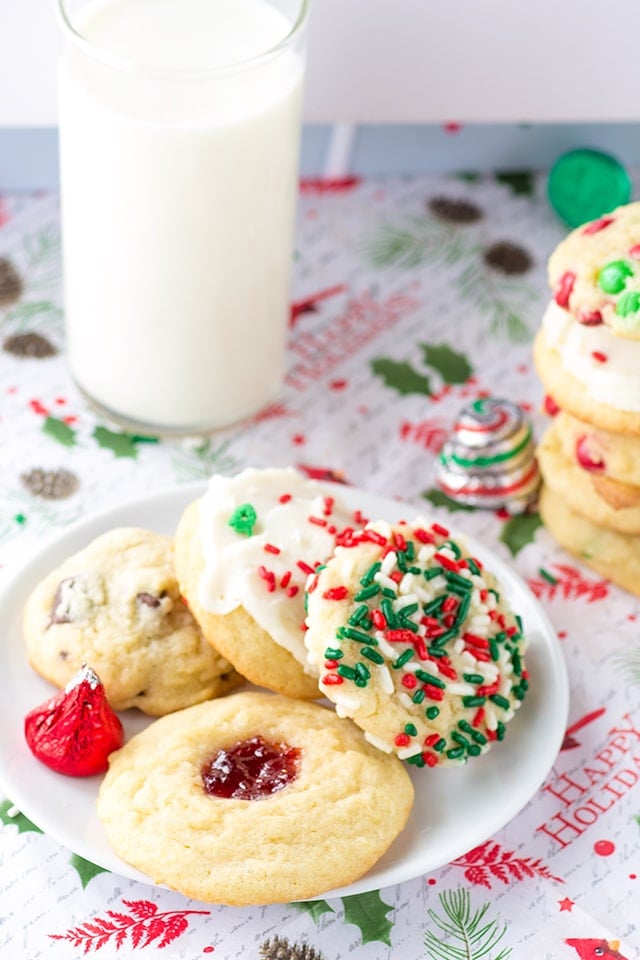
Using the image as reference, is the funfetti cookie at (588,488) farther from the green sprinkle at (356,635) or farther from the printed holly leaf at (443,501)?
the green sprinkle at (356,635)

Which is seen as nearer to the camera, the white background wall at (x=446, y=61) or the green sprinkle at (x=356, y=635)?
the green sprinkle at (x=356, y=635)

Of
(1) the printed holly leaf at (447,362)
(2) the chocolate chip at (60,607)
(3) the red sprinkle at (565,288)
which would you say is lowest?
(1) the printed holly leaf at (447,362)

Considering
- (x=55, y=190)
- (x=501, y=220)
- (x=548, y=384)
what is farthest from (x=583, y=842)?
(x=55, y=190)

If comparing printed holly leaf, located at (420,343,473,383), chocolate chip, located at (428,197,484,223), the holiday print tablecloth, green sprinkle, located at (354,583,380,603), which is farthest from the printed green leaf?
chocolate chip, located at (428,197,484,223)

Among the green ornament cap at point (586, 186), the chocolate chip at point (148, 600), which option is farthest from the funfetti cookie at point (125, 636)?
the green ornament cap at point (586, 186)

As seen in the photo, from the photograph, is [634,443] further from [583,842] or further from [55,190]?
[55,190]

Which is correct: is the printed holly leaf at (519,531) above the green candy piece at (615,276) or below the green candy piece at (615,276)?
below

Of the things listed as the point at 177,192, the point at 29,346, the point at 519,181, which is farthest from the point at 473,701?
the point at 519,181
